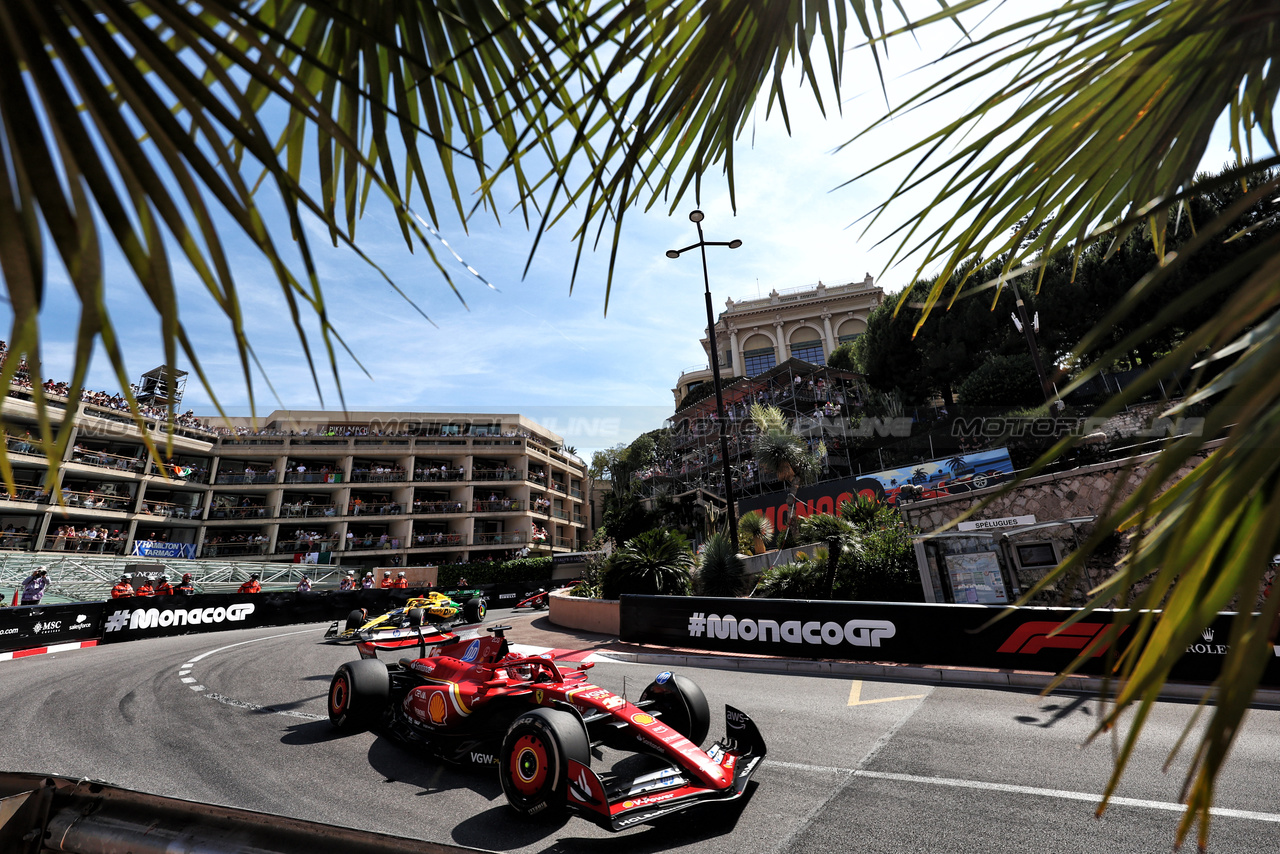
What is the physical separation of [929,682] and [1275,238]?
852 cm

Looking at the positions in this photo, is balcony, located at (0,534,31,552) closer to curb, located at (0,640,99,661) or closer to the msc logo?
curb, located at (0,640,99,661)

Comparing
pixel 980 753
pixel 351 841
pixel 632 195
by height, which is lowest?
pixel 980 753

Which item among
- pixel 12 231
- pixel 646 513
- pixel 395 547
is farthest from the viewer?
pixel 395 547

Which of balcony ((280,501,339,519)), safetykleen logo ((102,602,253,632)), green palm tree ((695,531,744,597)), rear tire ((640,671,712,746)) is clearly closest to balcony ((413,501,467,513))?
balcony ((280,501,339,519))

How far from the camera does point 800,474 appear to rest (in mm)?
22203

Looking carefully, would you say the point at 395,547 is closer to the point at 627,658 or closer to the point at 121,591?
the point at 121,591

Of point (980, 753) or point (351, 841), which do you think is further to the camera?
point (980, 753)

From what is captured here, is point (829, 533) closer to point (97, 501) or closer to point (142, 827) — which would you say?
point (142, 827)

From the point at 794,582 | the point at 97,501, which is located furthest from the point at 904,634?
the point at 97,501

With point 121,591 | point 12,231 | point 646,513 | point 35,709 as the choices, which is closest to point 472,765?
point 12,231

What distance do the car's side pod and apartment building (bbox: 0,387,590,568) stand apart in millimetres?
38483

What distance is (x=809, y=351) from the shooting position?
55.6m

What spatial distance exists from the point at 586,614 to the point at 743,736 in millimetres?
10737

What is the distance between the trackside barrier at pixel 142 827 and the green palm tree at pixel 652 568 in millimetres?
12854
